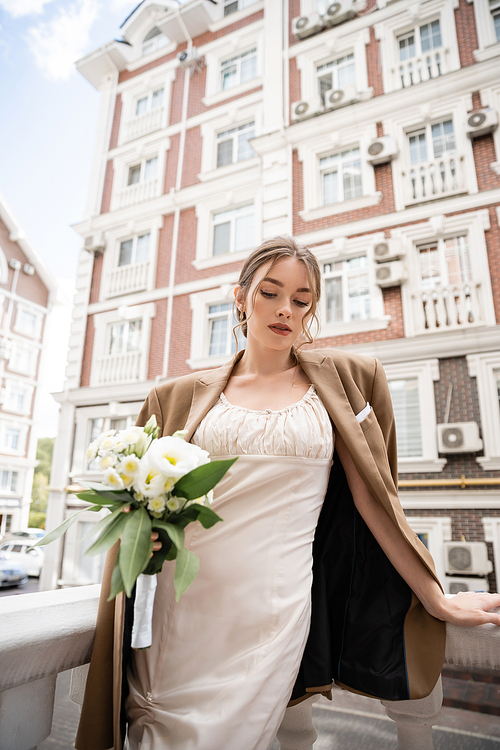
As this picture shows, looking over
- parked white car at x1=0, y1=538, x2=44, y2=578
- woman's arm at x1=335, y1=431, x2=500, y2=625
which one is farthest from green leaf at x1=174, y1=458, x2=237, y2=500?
parked white car at x1=0, y1=538, x2=44, y2=578

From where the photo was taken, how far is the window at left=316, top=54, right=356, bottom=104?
31.3 ft

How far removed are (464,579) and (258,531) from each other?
6.28 meters

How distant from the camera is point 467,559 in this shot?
6387 mm

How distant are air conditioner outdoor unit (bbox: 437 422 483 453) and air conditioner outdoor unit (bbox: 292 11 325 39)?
334 inches

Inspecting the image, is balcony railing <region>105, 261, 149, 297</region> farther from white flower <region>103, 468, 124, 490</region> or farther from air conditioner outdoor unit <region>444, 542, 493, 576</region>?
white flower <region>103, 468, 124, 490</region>

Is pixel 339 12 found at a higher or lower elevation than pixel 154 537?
higher

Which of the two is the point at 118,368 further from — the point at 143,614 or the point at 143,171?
the point at 143,614

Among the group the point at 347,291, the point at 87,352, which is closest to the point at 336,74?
the point at 347,291

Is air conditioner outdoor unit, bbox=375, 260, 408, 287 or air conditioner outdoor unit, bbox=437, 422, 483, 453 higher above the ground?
air conditioner outdoor unit, bbox=375, 260, 408, 287

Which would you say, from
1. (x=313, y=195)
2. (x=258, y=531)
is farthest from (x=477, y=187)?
(x=258, y=531)

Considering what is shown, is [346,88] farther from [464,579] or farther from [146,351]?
[464,579]

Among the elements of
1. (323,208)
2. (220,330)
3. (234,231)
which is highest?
(234,231)

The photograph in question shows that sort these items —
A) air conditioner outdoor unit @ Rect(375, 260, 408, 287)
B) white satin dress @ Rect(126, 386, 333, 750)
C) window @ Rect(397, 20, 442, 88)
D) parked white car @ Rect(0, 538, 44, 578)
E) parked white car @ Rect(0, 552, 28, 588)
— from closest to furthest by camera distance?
1. white satin dress @ Rect(126, 386, 333, 750)
2. air conditioner outdoor unit @ Rect(375, 260, 408, 287)
3. window @ Rect(397, 20, 442, 88)
4. parked white car @ Rect(0, 552, 28, 588)
5. parked white car @ Rect(0, 538, 44, 578)

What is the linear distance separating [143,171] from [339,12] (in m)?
5.66
